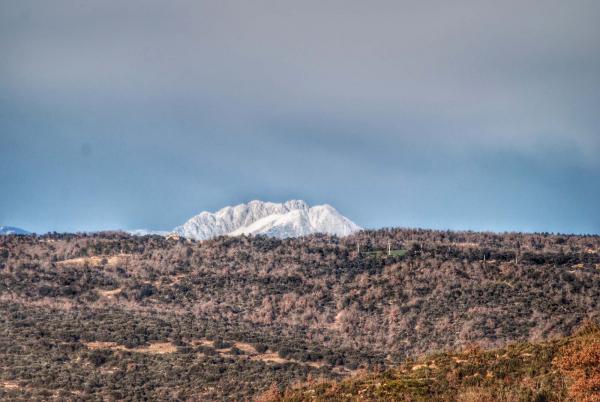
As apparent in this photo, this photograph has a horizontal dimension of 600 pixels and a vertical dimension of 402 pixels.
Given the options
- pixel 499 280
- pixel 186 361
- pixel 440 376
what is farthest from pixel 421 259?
pixel 440 376

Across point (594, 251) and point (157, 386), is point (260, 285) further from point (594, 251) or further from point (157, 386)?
point (594, 251)

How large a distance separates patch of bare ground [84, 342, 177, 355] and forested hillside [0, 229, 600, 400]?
17cm

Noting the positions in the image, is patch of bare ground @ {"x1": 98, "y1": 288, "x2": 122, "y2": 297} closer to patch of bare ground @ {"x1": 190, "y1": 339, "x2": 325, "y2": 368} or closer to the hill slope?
patch of bare ground @ {"x1": 190, "y1": 339, "x2": 325, "y2": 368}

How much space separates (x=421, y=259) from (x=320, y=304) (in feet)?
57.8

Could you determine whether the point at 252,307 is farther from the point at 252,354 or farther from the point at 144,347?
the point at 144,347

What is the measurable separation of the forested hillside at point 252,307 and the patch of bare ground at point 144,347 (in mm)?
167

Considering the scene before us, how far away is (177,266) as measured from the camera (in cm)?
10425

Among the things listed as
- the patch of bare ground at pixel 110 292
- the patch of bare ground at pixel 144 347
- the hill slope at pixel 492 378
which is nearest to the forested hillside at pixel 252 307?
the patch of bare ground at pixel 144 347

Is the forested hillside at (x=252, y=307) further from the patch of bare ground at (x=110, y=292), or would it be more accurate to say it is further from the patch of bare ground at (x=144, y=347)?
the patch of bare ground at (x=110, y=292)

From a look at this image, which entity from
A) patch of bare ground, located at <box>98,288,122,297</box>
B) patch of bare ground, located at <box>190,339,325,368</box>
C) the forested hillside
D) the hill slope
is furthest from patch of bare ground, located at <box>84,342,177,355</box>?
the hill slope

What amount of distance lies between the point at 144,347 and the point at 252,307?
26241 millimetres

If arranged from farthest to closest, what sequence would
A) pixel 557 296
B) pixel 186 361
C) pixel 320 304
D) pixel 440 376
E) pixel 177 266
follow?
pixel 177 266 < pixel 320 304 < pixel 557 296 < pixel 186 361 < pixel 440 376

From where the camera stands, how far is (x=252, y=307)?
89125mm

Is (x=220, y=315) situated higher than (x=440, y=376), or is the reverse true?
(x=220, y=315)
